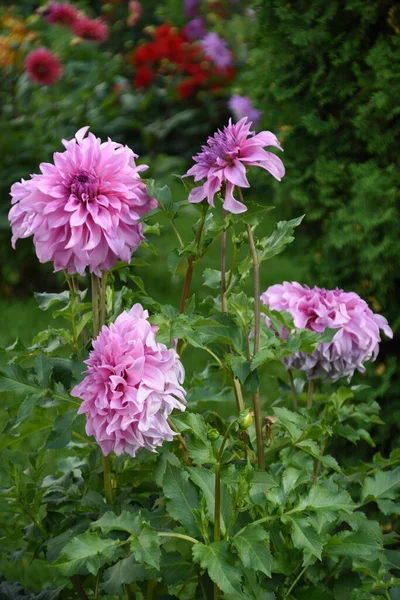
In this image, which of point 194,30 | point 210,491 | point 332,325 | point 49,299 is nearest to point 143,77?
point 194,30

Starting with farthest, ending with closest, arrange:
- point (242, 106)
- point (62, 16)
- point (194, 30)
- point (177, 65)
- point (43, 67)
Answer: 1. point (194, 30)
2. point (177, 65)
3. point (242, 106)
4. point (62, 16)
5. point (43, 67)

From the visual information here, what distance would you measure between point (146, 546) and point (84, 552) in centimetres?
9

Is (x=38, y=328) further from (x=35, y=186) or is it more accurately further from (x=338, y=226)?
(x=35, y=186)

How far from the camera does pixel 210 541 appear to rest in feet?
4.66

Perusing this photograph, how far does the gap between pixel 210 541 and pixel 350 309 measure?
603 millimetres

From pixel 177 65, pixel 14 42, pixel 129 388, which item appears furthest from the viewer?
pixel 177 65

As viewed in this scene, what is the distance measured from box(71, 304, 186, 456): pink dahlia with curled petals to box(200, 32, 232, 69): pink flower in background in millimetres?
6642

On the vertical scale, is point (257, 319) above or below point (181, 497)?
above

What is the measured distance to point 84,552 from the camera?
50.5 inches

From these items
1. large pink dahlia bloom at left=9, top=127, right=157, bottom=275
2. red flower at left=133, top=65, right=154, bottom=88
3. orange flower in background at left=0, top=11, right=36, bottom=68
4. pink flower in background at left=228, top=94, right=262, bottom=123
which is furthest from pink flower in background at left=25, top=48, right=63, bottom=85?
large pink dahlia bloom at left=9, top=127, right=157, bottom=275

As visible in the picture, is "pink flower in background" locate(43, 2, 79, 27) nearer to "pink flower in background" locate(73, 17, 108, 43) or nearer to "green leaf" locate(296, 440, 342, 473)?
"pink flower in background" locate(73, 17, 108, 43)

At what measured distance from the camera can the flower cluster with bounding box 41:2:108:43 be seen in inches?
217

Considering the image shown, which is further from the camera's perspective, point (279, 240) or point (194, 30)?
point (194, 30)

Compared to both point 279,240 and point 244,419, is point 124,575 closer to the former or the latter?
point 244,419
